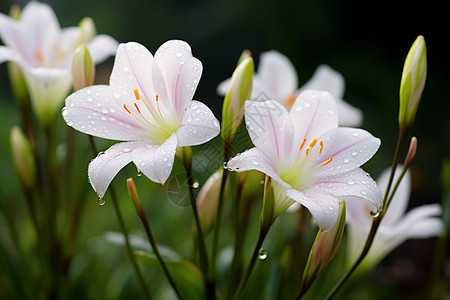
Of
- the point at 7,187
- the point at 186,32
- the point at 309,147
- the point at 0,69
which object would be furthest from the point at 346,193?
the point at 0,69

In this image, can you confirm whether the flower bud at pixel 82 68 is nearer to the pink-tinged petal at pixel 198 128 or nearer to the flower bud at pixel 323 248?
the pink-tinged petal at pixel 198 128

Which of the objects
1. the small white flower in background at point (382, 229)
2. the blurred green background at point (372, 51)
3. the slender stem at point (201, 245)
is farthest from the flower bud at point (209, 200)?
the blurred green background at point (372, 51)

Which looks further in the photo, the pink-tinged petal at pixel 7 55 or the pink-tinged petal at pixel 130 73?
the pink-tinged petal at pixel 7 55

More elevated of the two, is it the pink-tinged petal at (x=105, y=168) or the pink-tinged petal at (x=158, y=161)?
the pink-tinged petal at (x=158, y=161)

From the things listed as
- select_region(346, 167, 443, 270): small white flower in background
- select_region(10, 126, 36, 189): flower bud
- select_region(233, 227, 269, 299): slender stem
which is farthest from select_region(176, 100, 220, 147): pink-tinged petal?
select_region(10, 126, 36, 189): flower bud

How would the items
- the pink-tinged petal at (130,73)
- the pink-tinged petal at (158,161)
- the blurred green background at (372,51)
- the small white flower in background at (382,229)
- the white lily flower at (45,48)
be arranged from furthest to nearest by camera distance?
the blurred green background at (372,51) → the white lily flower at (45,48) → the small white flower in background at (382,229) → the pink-tinged petal at (130,73) → the pink-tinged petal at (158,161)

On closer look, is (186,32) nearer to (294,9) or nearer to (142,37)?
(142,37)

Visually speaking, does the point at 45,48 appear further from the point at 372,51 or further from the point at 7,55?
the point at 372,51

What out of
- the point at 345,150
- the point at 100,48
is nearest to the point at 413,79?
the point at 345,150

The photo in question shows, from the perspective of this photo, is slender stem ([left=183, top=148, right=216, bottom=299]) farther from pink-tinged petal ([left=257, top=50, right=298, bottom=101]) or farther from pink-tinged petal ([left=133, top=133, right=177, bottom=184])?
pink-tinged petal ([left=257, top=50, right=298, bottom=101])
